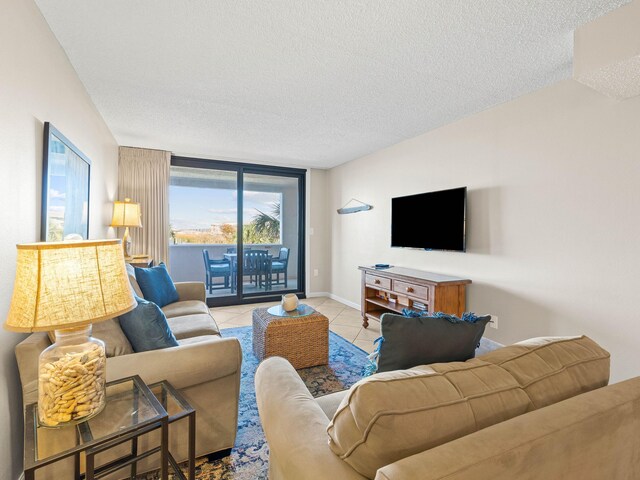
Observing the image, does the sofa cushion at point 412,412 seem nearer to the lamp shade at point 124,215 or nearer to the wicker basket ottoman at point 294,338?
the wicker basket ottoman at point 294,338

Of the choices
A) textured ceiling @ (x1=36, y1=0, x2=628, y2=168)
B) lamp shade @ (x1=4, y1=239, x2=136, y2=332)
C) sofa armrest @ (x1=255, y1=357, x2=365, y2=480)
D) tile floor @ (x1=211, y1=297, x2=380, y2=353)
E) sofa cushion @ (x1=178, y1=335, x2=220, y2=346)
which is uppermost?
textured ceiling @ (x1=36, y1=0, x2=628, y2=168)

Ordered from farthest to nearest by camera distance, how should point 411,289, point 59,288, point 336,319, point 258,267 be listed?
1. point 258,267
2. point 336,319
3. point 411,289
4. point 59,288

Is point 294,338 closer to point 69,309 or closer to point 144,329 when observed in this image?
point 144,329

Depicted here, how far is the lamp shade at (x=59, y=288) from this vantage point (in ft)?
3.32

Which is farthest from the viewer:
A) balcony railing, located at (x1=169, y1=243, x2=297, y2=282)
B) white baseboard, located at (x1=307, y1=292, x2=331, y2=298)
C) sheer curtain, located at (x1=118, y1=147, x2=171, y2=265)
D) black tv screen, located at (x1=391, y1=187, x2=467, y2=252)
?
white baseboard, located at (x1=307, y1=292, x2=331, y2=298)

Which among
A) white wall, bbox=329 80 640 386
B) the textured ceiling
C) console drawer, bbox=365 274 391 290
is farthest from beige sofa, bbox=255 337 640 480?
console drawer, bbox=365 274 391 290

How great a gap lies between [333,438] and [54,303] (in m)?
0.97

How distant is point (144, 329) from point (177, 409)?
419 mm

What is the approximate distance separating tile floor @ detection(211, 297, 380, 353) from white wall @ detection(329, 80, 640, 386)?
1.07 m

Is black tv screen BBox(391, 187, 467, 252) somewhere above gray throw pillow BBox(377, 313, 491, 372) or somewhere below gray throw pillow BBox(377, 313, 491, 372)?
above

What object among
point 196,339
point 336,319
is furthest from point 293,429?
point 336,319

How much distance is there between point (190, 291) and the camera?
131 inches

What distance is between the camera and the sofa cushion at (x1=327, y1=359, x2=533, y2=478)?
70 cm

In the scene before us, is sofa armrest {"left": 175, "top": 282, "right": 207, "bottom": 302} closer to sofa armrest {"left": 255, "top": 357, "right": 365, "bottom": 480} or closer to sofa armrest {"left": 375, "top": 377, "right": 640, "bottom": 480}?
sofa armrest {"left": 255, "top": 357, "right": 365, "bottom": 480}
